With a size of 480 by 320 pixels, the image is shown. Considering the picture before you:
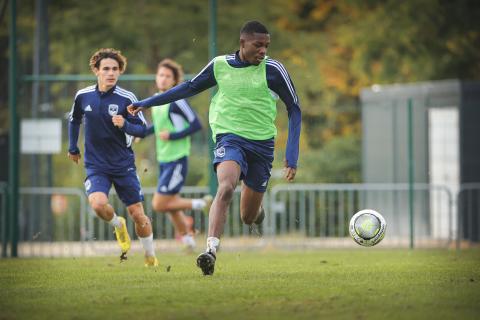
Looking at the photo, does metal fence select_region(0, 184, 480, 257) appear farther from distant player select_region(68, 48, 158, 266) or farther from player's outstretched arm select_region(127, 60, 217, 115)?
player's outstretched arm select_region(127, 60, 217, 115)

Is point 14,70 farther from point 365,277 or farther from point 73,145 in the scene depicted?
point 365,277

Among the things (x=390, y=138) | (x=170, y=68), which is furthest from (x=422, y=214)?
(x=170, y=68)

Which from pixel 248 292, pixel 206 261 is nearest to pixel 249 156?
pixel 206 261

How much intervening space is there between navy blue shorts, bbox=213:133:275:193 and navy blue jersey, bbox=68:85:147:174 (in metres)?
1.55

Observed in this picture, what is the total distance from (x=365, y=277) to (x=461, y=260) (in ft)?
9.71

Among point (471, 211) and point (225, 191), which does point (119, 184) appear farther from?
point (471, 211)

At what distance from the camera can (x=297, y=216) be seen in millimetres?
18750

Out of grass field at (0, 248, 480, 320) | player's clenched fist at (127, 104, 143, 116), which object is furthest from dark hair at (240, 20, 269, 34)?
grass field at (0, 248, 480, 320)

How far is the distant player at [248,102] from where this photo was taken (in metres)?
10.2

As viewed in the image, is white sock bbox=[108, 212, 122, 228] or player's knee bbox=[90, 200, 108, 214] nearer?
player's knee bbox=[90, 200, 108, 214]

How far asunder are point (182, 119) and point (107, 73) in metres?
3.42

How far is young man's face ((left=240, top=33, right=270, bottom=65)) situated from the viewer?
1021 centimetres

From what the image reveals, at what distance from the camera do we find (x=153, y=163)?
18.9 m

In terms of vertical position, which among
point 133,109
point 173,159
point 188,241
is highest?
point 133,109
